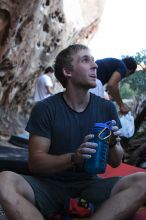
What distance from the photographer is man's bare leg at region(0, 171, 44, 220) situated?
6.88ft

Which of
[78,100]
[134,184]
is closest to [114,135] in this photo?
[134,184]

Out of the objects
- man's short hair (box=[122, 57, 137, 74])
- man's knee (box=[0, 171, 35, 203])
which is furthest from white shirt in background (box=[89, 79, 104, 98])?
man's knee (box=[0, 171, 35, 203])

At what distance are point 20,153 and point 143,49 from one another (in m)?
11.0

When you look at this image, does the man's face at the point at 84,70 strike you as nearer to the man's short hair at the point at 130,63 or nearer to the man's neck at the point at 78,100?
the man's neck at the point at 78,100

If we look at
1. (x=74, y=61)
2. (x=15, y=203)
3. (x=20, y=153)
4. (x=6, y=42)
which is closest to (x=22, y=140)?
(x=20, y=153)

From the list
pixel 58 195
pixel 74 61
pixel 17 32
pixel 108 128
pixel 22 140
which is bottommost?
pixel 22 140

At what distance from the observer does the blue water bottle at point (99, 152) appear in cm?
210

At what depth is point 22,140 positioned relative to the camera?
19.9 feet

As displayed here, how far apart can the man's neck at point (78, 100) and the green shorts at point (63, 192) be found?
1.57 feet

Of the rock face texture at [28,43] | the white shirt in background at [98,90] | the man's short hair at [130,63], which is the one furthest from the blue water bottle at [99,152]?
the rock face texture at [28,43]

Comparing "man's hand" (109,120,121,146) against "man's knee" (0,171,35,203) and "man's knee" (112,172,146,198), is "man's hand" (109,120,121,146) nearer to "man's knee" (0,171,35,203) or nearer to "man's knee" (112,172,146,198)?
"man's knee" (112,172,146,198)

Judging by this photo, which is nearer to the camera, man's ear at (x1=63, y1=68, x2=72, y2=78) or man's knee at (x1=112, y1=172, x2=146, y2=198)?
man's knee at (x1=112, y1=172, x2=146, y2=198)

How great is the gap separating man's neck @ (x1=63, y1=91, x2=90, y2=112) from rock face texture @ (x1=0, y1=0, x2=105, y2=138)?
14.3ft

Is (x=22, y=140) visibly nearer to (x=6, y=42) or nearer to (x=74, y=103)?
Result: (x=6, y=42)
